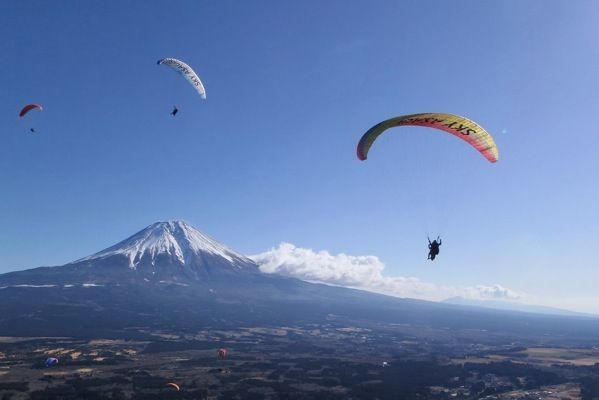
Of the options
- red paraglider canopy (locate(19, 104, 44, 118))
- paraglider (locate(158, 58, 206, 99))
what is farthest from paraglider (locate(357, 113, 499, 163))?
red paraglider canopy (locate(19, 104, 44, 118))

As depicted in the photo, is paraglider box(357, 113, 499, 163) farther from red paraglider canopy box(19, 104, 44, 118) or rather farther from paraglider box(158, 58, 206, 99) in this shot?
red paraglider canopy box(19, 104, 44, 118)

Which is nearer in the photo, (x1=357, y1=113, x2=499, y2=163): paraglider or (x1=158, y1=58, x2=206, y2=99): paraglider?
(x1=357, y1=113, x2=499, y2=163): paraglider

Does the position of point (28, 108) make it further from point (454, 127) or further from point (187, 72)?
point (454, 127)

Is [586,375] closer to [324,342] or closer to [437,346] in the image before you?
[437,346]

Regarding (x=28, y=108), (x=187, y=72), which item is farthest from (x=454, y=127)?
(x=28, y=108)

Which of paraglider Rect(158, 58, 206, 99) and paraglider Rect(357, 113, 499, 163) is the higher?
paraglider Rect(158, 58, 206, 99)
